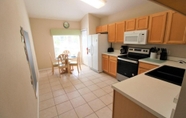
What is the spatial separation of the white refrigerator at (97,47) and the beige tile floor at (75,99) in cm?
89

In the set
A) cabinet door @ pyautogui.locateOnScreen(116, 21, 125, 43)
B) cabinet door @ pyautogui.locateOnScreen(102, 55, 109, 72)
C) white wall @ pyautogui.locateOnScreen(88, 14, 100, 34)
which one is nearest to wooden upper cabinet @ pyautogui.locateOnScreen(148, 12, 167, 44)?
cabinet door @ pyautogui.locateOnScreen(116, 21, 125, 43)

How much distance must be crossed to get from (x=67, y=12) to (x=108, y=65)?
3.07 metres

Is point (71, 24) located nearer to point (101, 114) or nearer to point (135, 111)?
point (101, 114)

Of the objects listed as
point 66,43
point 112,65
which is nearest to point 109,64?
point 112,65

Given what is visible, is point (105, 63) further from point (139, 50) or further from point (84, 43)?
point (84, 43)

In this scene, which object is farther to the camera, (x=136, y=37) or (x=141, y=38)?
(x=136, y=37)

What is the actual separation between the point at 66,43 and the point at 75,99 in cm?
354

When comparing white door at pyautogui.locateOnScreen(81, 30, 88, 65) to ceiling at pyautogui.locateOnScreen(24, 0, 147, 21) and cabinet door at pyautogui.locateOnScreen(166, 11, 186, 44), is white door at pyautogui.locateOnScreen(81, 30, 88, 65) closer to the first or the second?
ceiling at pyautogui.locateOnScreen(24, 0, 147, 21)

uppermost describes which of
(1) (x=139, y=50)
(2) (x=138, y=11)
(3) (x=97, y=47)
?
(2) (x=138, y=11)

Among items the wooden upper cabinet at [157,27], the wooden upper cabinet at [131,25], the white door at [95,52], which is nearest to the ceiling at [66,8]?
the wooden upper cabinet at [131,25]

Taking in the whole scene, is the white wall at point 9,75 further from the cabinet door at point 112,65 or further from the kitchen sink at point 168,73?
the cabinet door at point 112,65

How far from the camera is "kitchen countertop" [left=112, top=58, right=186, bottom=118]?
723 mm

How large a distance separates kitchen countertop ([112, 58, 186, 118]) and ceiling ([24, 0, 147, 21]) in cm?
265

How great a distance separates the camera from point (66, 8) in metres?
3.69
